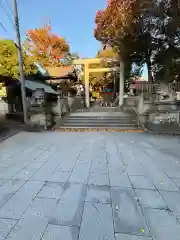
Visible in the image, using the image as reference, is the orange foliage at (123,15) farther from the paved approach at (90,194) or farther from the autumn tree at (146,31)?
the paved approach at (90,194)

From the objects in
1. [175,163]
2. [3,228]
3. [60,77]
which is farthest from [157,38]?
[3,228]

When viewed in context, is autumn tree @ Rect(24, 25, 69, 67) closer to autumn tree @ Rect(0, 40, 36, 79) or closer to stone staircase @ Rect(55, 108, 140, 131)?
autumn tree @ Rect(0, 40, 36, 79)

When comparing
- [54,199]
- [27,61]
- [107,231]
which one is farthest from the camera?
[27,61]

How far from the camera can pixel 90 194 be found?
2.61m

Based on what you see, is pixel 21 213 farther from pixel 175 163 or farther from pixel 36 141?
pixel 36 141

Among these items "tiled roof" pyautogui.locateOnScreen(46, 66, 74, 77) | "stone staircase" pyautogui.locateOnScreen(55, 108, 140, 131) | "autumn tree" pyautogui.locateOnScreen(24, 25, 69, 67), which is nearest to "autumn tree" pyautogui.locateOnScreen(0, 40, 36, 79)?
"tiled roof" pyautogui.locateOnScreen(46, 66, 74, 77)

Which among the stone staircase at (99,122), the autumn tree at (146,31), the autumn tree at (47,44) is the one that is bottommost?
the stone staircase at (99,122)

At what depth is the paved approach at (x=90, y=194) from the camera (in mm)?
1870

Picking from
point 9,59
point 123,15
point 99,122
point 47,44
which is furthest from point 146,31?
point 47,44

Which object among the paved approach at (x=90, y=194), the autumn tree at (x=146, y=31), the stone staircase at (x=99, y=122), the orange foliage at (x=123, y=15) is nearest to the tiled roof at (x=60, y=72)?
the autumn tree at (x=146, y=31)

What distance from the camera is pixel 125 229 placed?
1.88 meters

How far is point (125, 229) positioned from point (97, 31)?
16032 millimetres

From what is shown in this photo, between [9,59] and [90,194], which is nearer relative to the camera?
[90,194]

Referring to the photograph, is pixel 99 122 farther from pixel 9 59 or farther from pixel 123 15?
pixel 9 59
